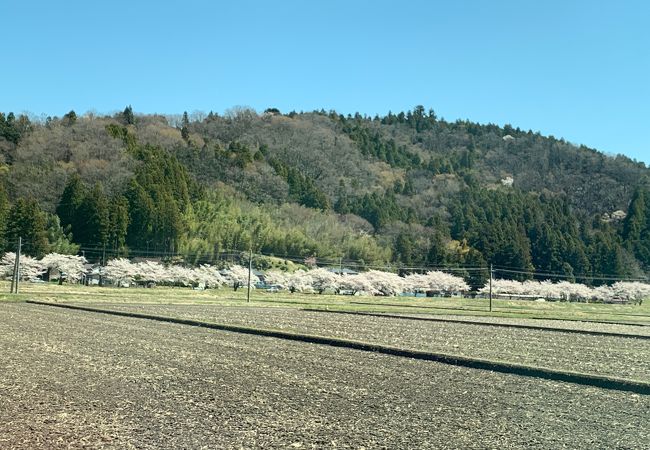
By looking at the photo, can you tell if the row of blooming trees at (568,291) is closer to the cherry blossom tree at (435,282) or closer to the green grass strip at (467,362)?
the cherry blossom tree at (435,282)

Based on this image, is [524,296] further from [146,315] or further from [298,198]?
[146,315]

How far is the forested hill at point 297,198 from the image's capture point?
84.4 meters

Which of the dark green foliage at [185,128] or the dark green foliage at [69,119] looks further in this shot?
the dark green foliage at [185,128]

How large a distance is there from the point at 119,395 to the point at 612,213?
144 m

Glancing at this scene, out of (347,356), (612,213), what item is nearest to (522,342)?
(347,356)

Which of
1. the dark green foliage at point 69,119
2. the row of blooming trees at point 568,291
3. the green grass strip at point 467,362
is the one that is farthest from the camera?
the dark green foliage at point 69,119

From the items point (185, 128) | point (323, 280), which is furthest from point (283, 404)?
point (185, 128)

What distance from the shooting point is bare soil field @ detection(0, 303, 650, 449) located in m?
7.47

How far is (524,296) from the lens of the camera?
90312 millimetres

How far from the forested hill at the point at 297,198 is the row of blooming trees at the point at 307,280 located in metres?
4.09

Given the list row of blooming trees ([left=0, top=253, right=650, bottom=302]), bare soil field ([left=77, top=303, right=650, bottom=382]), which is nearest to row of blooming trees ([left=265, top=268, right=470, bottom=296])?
row of blooming trees ([left=0, top=253, right=650, bottom=302])

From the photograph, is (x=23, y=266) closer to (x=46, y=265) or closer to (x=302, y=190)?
(x=46, y=265)

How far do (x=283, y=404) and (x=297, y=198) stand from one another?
382 ft

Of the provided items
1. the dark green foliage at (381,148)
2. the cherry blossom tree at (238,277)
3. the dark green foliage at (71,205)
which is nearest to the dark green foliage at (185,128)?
the dark green foliage at (381,148)
